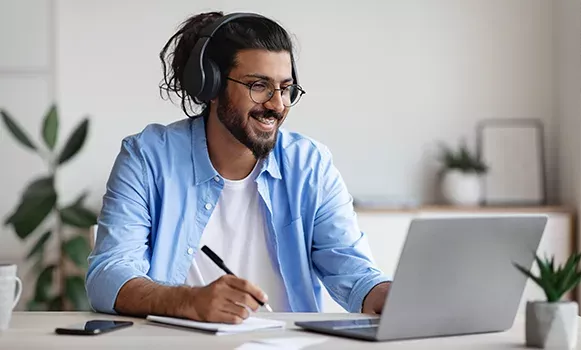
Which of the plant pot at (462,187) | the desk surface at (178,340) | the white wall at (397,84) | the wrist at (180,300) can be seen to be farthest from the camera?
the white wall at (397,84)

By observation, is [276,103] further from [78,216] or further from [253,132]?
[78,216]

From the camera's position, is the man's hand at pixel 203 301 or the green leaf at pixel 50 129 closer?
the man's hand at pixel 203 301

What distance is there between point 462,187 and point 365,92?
2.15ft

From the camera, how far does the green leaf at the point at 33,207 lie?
4.36 m

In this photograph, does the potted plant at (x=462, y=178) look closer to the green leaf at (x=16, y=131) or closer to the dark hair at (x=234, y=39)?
the green leaf at (x=16, y=131)

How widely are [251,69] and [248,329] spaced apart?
32.7 inches

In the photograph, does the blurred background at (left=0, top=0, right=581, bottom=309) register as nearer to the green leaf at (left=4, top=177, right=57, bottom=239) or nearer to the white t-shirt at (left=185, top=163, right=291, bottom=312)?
the green leaf at (left=4, top=177, right=57, bottom=239)

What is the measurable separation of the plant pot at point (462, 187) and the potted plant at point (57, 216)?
1.64m

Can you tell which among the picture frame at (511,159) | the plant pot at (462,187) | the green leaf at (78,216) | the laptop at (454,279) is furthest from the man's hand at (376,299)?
the picture frame at (511,159)

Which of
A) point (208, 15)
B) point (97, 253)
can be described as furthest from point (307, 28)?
point (97, 253)

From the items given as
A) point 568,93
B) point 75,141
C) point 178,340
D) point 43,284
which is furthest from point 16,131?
point 178,340

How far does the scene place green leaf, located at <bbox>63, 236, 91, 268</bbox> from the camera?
4359 millimetres

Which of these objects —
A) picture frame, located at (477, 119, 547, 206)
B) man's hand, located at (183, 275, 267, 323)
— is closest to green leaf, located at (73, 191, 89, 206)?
picture frame, located at (477, 119, 547, 206)

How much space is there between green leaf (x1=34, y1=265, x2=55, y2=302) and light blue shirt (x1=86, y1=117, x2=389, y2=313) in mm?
A: 2196
